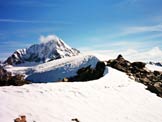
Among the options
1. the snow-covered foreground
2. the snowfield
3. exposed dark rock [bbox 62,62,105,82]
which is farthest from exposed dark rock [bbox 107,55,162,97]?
the snow-covered foreground

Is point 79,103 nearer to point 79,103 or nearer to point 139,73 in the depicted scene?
point 79,103

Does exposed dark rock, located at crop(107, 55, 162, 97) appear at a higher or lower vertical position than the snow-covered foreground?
higher

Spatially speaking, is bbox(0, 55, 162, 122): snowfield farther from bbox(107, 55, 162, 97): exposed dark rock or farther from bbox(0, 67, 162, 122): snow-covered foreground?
bbox(107, 55, 162, 97): exposed dark rock

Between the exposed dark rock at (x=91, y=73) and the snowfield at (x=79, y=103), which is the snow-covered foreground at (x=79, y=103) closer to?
the snowfield at (x=79, y=103)

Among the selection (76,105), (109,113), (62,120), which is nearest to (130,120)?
(109,113)

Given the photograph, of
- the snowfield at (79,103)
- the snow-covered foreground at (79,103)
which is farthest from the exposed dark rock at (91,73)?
the snow-covered foreground at (79,103)

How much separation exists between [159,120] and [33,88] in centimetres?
1222

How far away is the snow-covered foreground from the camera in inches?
808

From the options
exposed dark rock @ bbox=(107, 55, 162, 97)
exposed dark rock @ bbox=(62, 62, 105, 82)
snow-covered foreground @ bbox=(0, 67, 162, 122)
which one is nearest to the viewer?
snow-covered foreground @ bbox=(0, 67, 162, 122)

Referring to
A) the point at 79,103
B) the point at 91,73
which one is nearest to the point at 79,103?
the point at 79,103

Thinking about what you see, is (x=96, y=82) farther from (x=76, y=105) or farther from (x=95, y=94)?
(x=76, y=105)

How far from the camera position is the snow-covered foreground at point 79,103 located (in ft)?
67.3

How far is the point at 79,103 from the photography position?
973 inches

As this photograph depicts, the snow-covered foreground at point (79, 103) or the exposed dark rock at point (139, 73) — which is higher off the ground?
the exposed dark rock at point (139, 73)
